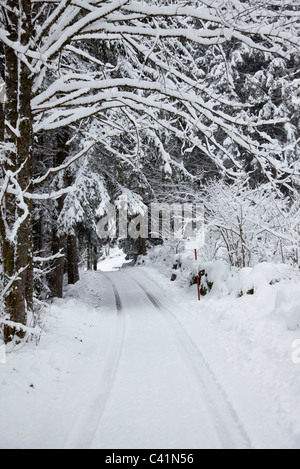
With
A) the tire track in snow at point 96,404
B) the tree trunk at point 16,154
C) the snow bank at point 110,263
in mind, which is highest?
the tree trunk at point 16,154

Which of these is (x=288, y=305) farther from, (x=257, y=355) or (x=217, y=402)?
(x=217, y=402)

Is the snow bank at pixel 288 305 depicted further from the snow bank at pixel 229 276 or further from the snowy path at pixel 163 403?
the snowy path at pixel 163 403

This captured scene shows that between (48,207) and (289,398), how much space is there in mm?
10037

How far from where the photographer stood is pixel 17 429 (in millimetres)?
3172

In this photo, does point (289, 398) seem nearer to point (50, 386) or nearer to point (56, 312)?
point (50, 386)

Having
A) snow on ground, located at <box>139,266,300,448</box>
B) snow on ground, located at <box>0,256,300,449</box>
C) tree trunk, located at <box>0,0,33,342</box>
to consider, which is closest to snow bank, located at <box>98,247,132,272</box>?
snow on ground, located at <box>139,266,300,448</box>

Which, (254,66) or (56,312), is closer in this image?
(56,312)

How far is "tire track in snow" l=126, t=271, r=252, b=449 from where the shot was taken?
9.53 feet

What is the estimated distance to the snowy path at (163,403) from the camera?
2.94m

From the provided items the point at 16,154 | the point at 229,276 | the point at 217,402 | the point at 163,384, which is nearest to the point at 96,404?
the point at 163,384

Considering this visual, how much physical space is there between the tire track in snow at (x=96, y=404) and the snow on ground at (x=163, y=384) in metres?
0.01

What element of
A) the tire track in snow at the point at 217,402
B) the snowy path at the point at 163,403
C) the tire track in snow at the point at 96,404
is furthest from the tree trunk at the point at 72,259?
the tire track in snow at the point at 217,402

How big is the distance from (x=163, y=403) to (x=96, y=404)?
809mm
